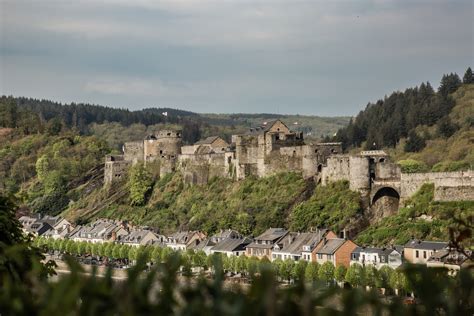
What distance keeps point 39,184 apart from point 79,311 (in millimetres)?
109817

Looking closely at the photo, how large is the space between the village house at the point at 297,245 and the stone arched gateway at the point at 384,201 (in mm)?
4074

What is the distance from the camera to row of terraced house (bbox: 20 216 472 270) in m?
55.0

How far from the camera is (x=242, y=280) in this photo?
62094 millimetres

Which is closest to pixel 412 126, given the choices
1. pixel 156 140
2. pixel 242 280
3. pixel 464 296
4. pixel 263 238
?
pixel 156 140

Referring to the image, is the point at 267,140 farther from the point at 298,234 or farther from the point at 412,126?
the point at 412,126

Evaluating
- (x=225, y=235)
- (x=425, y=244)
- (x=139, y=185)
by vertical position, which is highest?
(x=139, y=185)

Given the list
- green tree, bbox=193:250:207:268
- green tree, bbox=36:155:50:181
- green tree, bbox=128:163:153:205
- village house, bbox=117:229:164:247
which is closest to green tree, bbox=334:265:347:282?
green tree, bbox=193:250:207:268

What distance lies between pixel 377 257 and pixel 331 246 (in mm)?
5561

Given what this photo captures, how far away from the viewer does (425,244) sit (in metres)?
54.6

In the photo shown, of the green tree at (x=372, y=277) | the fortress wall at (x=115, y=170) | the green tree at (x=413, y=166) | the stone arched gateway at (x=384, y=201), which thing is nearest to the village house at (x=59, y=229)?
the fortress wall at (x=115, y=170)

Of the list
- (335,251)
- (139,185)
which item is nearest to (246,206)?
(335,251)

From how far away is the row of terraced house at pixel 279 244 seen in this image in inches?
2165

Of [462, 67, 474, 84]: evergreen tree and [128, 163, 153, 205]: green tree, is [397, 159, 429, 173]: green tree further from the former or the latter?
[462, 67, 474, 84]: evergreen tree

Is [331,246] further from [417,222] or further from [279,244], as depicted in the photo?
[417,222]
